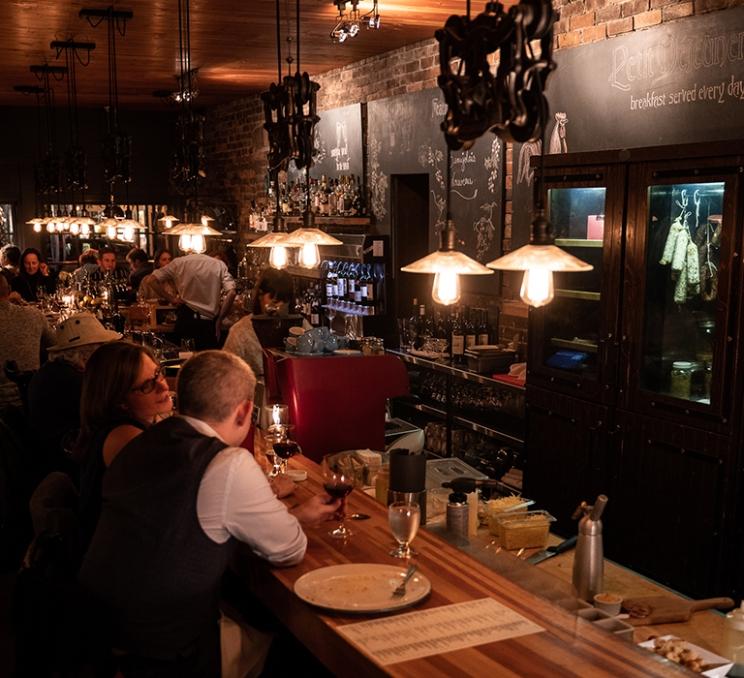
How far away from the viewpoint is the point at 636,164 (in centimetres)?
480

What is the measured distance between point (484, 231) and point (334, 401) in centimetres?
251

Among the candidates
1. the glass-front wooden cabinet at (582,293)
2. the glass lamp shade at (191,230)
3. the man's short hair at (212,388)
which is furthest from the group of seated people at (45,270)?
the man's short hair at (212,388)

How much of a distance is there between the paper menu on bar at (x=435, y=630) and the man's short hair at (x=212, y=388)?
2.78ft

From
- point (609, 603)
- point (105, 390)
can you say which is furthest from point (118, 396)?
point (609, 603)

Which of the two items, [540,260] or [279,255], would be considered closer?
[540,260]

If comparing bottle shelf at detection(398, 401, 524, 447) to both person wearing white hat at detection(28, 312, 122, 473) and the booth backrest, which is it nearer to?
the booth backrest

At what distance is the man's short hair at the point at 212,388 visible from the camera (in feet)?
9.29

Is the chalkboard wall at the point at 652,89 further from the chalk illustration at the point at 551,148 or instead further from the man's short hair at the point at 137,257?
the man's short hair at the point at 137,257

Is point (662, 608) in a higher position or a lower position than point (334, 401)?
lower

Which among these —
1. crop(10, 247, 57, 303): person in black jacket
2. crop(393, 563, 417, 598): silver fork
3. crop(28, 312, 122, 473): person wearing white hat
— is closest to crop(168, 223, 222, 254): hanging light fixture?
crop(28, 312, 122, 473): person wearing white hat

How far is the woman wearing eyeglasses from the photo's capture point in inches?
133

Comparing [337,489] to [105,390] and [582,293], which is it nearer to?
[105,390]

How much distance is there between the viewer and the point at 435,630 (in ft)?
7.49

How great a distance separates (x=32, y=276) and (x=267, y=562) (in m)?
9.52
